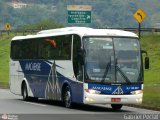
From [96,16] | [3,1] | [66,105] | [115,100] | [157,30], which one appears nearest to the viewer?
[115,100]

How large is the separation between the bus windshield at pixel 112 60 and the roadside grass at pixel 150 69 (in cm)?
224

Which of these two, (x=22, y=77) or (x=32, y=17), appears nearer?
(x=22, y=77)

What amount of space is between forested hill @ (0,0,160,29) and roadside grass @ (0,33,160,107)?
1124 inches

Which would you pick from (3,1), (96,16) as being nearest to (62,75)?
(96,16)

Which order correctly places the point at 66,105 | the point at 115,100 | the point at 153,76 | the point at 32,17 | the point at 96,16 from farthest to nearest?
1. the point at 32,17
2. the point at 96,16
3. the point at 153,76
4. the point at 66,105
5. the point at 115,100

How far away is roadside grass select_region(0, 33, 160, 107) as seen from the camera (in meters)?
28.2

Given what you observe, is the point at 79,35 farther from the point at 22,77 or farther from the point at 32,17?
the point at 32,17

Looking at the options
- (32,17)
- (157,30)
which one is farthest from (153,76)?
(32,17)

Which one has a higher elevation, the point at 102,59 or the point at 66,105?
the point at 102,59

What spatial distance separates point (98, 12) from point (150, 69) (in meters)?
72.2

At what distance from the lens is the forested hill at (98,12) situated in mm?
117081

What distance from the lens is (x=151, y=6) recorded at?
12025cm

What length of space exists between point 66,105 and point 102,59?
112 inches

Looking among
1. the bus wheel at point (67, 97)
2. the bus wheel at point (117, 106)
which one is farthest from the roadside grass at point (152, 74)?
the bus wheel at point (67, 97)
